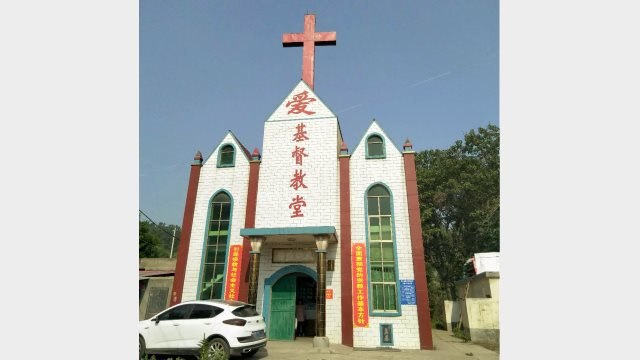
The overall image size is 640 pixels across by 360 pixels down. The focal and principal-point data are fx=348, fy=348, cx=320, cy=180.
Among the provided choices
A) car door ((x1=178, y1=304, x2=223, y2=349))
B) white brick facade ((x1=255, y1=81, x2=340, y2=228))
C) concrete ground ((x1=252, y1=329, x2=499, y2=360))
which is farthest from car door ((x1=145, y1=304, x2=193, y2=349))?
white brick facade ((x1=255, y1=81, x2=340, y2=228))

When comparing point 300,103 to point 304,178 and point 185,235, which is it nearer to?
point 304,178

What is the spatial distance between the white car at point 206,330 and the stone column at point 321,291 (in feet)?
10.6

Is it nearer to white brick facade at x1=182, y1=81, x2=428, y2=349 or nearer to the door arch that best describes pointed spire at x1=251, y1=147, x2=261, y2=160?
white brick facade at x1=182, y1=81, x2=428, y2=349

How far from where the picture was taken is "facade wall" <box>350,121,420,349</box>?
42.1ft

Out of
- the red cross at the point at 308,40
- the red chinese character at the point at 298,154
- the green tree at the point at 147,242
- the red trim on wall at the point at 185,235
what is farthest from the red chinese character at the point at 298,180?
the green tree at the point at 147,242

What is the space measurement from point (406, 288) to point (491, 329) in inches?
198

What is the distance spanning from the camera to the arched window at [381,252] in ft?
44.1

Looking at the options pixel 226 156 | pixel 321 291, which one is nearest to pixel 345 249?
pixel 321 291

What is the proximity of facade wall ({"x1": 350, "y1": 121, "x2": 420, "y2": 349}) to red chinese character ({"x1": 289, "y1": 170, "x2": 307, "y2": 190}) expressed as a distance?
218 cm

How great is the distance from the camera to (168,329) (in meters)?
9.18

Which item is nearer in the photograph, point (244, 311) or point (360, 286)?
point (244, 311)

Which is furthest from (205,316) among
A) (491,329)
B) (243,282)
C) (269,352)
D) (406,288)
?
(491,329)

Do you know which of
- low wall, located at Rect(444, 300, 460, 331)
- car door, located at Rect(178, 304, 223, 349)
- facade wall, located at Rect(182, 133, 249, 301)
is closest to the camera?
car door, located at Rect(178, 304, 223, 349)

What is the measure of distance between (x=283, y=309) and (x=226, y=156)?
300 inches
